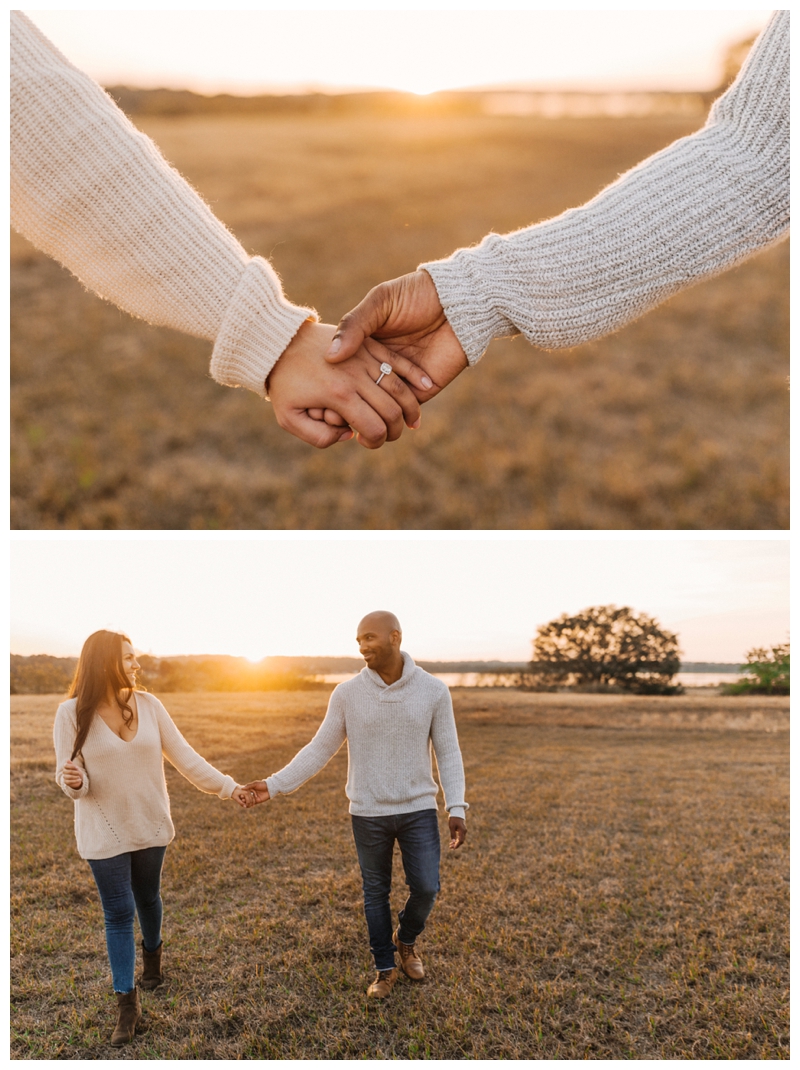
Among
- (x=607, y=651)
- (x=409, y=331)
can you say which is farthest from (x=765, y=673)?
(x=409, y=331)

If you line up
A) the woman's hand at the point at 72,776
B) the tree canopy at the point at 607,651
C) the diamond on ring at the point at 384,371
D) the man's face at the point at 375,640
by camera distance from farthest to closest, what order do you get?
the tree canopy at the point at 607,651 < the diamond on ring at the point at 384,371 < the man's face at the point at 375,640 < the woman's hand at the point at 72,776

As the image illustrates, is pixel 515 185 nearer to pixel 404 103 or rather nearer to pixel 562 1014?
pixel 404 103

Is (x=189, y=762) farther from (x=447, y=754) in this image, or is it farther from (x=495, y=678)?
(x=495, y=678)

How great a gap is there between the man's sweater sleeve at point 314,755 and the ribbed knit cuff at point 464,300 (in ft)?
4.40

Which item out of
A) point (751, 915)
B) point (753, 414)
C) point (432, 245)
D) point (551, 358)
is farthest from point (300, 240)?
point (751, 915)

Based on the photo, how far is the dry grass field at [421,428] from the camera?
5.68m

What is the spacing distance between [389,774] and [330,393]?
133cm

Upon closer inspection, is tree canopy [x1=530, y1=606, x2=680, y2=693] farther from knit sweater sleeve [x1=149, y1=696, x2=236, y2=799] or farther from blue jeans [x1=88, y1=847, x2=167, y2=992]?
blue jeans [x1=88, y1=847, x2=167, y2=992]

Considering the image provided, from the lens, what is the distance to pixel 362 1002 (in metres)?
2.63

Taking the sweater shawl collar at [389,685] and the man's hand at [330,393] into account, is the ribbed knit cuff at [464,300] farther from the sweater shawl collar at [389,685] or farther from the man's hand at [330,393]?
the sweater shawl collar at [389,685]

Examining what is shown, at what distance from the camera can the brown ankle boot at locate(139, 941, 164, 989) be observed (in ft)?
8.61

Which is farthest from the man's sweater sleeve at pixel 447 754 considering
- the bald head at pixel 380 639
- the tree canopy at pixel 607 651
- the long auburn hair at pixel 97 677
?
the tree canopy at pixel 607 651

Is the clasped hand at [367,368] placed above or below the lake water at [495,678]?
above

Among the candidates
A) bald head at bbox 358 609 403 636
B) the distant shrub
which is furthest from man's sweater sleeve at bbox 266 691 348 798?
the distant shrub
